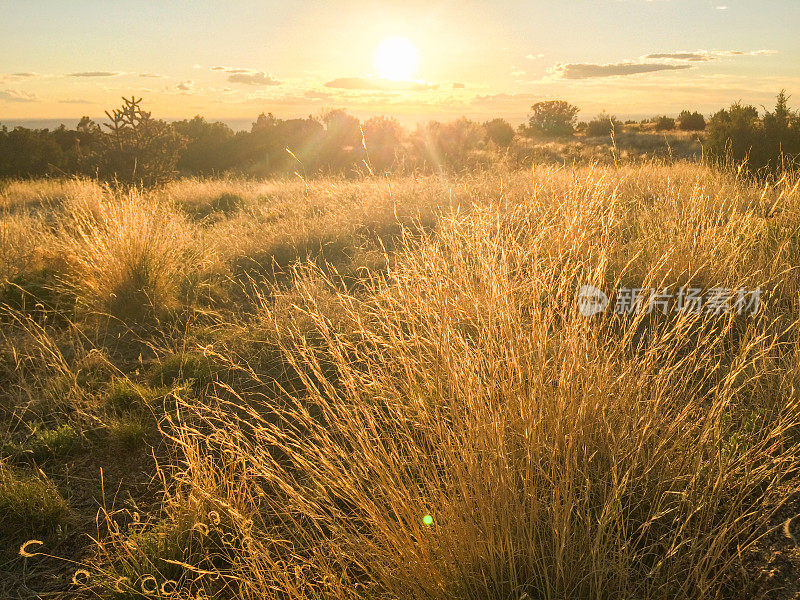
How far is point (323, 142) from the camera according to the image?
26031mm

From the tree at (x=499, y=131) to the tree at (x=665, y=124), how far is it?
6797 mm

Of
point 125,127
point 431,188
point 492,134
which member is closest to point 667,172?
point 431,188

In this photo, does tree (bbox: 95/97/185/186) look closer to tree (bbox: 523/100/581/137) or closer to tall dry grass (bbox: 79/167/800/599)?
tall dry grass (bbox: 79/167/800/599)

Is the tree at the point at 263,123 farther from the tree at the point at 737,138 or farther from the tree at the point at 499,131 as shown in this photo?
the tree at the point at 737,138

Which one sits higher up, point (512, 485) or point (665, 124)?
point (665, 124)

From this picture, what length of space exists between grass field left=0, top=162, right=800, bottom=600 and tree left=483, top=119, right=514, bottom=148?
2168cm

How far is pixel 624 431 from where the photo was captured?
1.93 meters

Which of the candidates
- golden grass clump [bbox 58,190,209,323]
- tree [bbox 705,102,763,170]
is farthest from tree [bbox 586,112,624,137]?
golden grass clump [bbox 58,190,209,323]

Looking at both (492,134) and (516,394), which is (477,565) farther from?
(492,134)

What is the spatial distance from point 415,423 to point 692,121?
87.1 feet

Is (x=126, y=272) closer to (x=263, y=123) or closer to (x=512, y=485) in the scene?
(x=512, y=485)

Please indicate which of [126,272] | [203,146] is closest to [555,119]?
[203,146]

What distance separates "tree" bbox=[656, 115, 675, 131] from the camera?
84.6 feet

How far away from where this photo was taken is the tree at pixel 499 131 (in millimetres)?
26734
